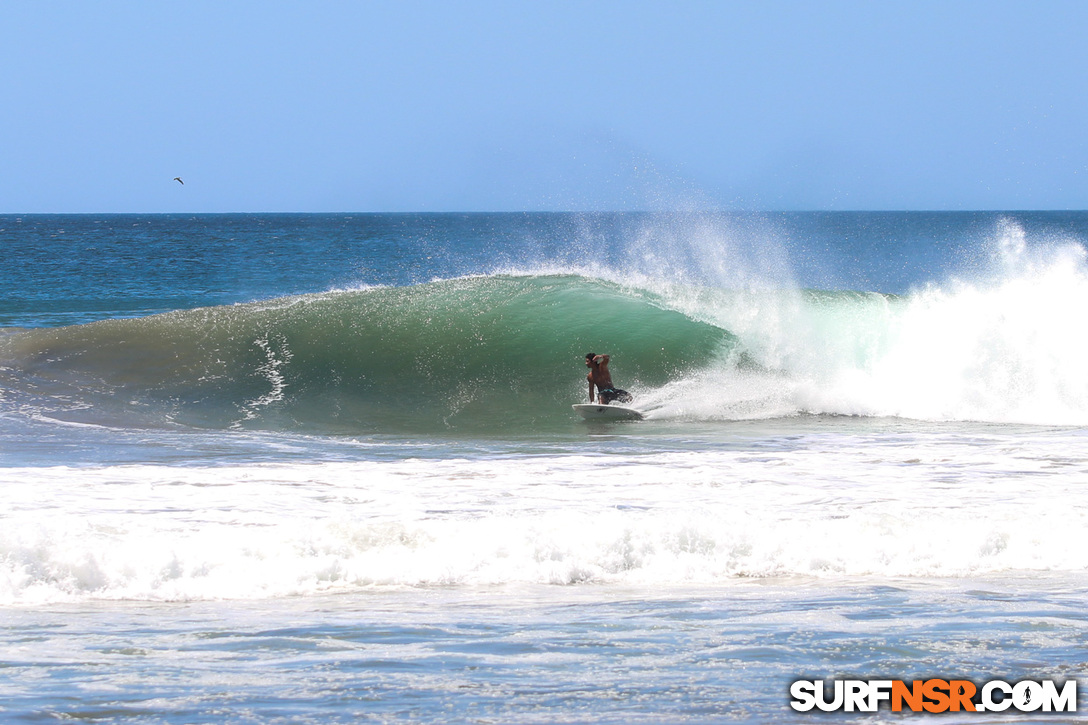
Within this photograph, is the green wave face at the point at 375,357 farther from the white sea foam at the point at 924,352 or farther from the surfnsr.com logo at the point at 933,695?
the surfnsr.com logo at the point at 933,695

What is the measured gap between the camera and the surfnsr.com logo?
3.86 meters

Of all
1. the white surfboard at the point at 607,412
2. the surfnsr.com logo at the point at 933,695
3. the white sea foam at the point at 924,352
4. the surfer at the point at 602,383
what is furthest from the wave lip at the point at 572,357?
the surfnsr.com logo at the point at 933,695

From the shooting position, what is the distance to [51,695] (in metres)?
4.03

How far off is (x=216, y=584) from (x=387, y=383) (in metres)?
8.51

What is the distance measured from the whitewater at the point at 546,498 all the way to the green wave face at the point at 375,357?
8 centimetres

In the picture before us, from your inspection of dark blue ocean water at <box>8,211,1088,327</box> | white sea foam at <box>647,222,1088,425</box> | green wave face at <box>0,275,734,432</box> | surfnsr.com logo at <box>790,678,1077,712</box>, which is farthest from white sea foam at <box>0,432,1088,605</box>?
dark blue ocean water at <box>8,211,1088,327</box>

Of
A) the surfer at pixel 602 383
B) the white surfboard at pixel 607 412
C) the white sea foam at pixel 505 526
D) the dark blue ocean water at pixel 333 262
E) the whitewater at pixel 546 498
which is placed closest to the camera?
the whitewater at pixel 546 498

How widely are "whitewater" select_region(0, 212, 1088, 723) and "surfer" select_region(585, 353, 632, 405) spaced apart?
428mm

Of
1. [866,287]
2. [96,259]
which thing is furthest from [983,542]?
[96,259]

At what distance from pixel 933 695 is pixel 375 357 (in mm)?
12135

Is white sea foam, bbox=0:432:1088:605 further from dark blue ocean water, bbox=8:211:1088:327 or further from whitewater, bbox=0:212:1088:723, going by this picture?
dark blue ocean water, bbox=8:211:1088:327

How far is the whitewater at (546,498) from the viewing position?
438 centimetres

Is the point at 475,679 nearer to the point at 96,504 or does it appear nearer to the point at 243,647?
the point at 243,647

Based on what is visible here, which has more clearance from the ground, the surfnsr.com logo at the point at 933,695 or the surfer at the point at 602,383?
the surfer at the point at 602,383
